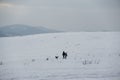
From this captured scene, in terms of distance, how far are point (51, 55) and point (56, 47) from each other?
636 millimetres

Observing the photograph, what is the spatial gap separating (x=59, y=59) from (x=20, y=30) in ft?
5.63

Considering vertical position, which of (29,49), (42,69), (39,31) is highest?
(39,31)

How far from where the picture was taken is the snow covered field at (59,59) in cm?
798

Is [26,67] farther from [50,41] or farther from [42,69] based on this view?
[50,41]

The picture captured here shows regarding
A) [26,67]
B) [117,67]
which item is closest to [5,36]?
[26,67]

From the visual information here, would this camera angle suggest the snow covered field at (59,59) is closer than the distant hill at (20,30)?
Yes

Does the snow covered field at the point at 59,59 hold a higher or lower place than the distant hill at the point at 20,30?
lower

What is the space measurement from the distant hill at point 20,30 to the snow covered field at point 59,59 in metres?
0.33

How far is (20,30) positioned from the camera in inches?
372

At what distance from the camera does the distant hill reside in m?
9.12

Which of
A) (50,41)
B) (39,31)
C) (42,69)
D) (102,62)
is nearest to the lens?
(42,69)

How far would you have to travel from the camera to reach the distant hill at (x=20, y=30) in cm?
912

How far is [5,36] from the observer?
9523mm

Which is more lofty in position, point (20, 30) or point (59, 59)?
point (20, 30)
